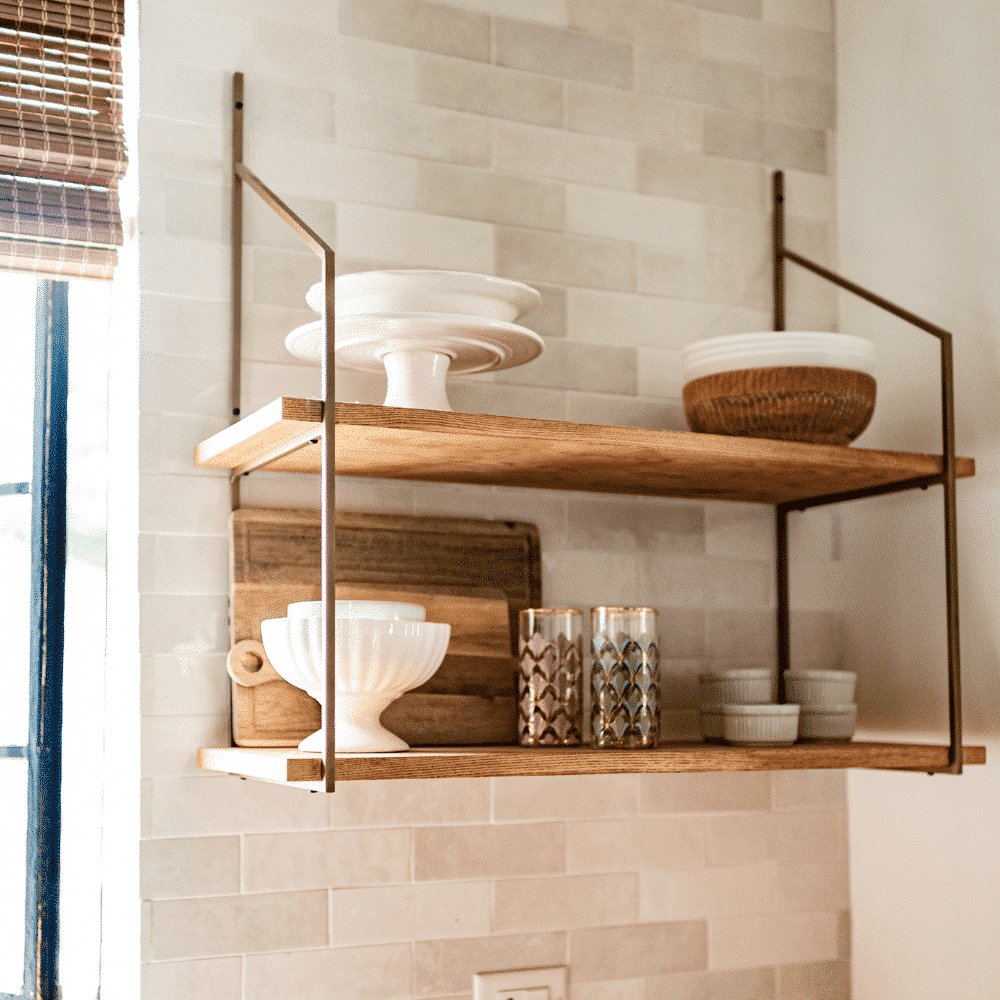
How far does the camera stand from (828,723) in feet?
5.37

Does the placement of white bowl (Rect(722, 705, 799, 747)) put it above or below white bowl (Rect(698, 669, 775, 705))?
below

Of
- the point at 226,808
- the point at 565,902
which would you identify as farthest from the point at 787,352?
the point at 226,808

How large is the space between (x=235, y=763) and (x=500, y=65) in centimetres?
96

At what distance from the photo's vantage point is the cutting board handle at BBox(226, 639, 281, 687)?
1.48m

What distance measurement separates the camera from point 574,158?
1788mm

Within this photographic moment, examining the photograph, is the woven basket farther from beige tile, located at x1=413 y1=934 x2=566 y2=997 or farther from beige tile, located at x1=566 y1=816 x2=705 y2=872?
beige tile, located at x1=413 y1=934 x2=566 y2=997

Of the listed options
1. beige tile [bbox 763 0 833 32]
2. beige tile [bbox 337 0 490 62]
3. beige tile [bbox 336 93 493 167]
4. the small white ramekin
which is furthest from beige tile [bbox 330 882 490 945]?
beige tile [bbox 763 0 833 32]

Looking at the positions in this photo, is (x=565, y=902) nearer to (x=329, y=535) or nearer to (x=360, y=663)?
(x=360, y=663)

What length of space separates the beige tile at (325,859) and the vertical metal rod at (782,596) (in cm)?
57

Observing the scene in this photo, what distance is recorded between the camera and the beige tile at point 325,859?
1525 millimetres

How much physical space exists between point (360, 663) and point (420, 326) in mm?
355

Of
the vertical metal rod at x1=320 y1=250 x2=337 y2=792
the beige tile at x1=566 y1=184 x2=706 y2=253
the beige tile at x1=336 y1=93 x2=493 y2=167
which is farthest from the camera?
the beige tile at x1=566 y1=184 x2=706 y2=253

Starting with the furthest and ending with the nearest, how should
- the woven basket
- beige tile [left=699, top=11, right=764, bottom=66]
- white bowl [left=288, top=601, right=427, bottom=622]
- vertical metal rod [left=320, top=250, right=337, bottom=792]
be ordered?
beige tile [left=699, top=11, right=764, bottom=66] → the woven basket → white bowl [left=288, top=601, right=427, bottom=622] → vertical metal rod [left=320, top=250, right=337, bottom=792]

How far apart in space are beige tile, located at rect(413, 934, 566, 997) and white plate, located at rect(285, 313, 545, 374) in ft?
2.26
